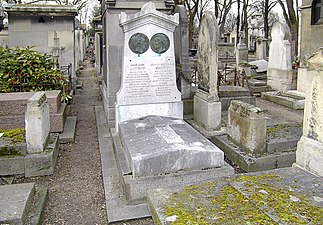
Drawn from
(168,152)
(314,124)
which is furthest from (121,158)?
(314,124)

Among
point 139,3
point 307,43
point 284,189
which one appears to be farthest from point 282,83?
point 284,189

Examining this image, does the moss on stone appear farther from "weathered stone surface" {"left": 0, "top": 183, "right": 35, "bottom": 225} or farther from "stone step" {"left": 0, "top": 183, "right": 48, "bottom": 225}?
"weathered stone surface" {"left": 0, "top": 183, "right": 35, "bottom": 225}

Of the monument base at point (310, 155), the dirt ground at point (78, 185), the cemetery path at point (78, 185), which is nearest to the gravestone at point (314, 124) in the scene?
the monument base at point (310, 155)

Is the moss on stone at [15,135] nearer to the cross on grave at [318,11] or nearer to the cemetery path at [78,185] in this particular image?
the cemetery path at [78,185]

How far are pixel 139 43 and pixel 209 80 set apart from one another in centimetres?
169

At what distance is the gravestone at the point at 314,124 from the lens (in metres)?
3.36

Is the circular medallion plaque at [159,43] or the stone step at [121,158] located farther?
the circular medallion plaque at [159,43]

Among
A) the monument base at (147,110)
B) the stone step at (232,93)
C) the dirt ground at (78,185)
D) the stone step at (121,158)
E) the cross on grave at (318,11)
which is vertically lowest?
the dirt ground at (78,185)

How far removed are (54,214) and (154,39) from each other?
334 cm

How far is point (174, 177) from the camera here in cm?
400

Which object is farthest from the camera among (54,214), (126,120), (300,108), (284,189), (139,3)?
(300,108)

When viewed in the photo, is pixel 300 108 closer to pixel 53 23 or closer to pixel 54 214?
pixel 54 214

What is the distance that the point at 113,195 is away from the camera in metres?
4.14

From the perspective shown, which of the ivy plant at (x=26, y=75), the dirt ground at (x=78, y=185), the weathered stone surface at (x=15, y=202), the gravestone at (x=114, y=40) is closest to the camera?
the weathered stone surface at (x=15, y=202)
